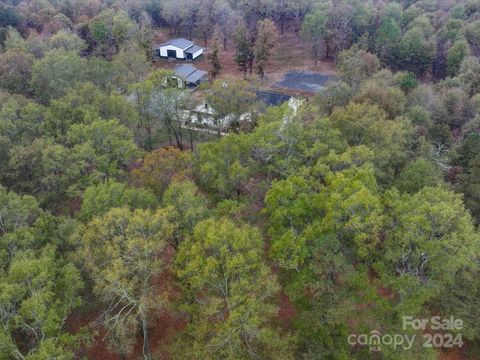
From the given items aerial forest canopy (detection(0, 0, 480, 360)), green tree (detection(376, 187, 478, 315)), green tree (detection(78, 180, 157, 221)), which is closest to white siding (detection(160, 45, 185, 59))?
aerial forest canopy (detection(0, 0, 480, 360))

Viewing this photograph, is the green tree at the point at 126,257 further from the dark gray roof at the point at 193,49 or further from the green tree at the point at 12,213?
the dark gray roof at the point at 193,49

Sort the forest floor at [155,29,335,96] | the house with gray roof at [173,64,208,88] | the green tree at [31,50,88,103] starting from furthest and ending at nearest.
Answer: the forest floor at [155,29,335,96] < the house with gray roof at [173,64,208,88] < the green tree at [31,50,88,103]

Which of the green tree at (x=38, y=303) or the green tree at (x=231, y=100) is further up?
the green tree at (x=231, y=100)

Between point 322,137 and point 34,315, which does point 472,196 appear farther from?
point 34,315

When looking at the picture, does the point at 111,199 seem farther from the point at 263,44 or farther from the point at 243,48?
the point at 243,48

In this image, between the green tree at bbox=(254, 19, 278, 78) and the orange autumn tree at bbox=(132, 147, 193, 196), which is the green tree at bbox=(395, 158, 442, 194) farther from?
the green tree at bbox=(254, 19, 278, 78)

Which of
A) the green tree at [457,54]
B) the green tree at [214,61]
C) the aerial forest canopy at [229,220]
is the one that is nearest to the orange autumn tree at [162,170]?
the aerial forest canopy at [229,220]
